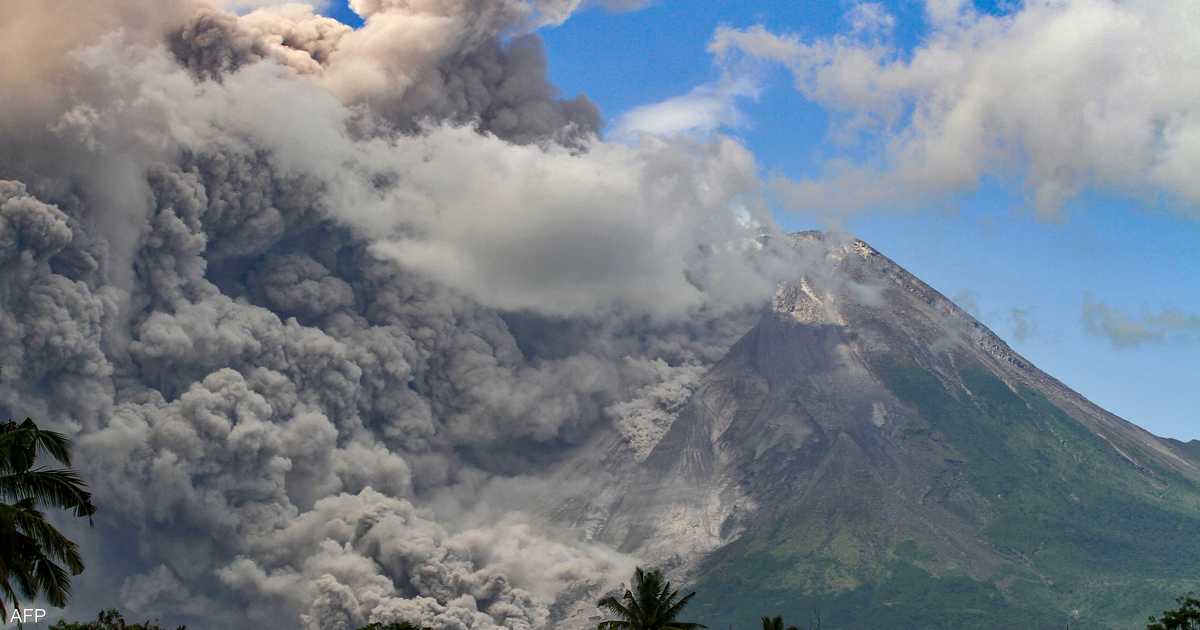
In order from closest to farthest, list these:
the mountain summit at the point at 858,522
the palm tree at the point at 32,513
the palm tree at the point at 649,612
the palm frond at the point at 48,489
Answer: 1. the palm tree at the point at 32,513
2. the palm frond at the point at 48,489
3. the palm tree at the point at 649,612
4. the mountain summit at the point at 858,522

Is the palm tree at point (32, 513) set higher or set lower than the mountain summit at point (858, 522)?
lower

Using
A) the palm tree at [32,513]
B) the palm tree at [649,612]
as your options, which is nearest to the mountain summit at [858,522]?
the palm tree at [649,612]

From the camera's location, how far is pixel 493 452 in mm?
168875

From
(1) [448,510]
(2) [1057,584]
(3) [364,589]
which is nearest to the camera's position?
(3) [364,589]

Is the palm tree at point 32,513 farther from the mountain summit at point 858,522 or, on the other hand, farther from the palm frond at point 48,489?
the mountain summit at point 858,522

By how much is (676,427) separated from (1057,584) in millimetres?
48100

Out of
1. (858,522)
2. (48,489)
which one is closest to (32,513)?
(48,489)

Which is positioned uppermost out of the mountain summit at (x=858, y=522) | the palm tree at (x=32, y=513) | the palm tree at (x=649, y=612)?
the mountain summit at (x=858, y=522)

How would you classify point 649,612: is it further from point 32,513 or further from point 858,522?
point 858,522

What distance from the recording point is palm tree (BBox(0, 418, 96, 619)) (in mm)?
19344

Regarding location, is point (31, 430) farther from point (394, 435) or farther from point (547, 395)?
point (547, 395)

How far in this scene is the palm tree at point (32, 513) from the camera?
19.3 m

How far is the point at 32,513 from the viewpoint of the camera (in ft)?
64.0

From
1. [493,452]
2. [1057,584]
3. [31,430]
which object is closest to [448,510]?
[493,452]
